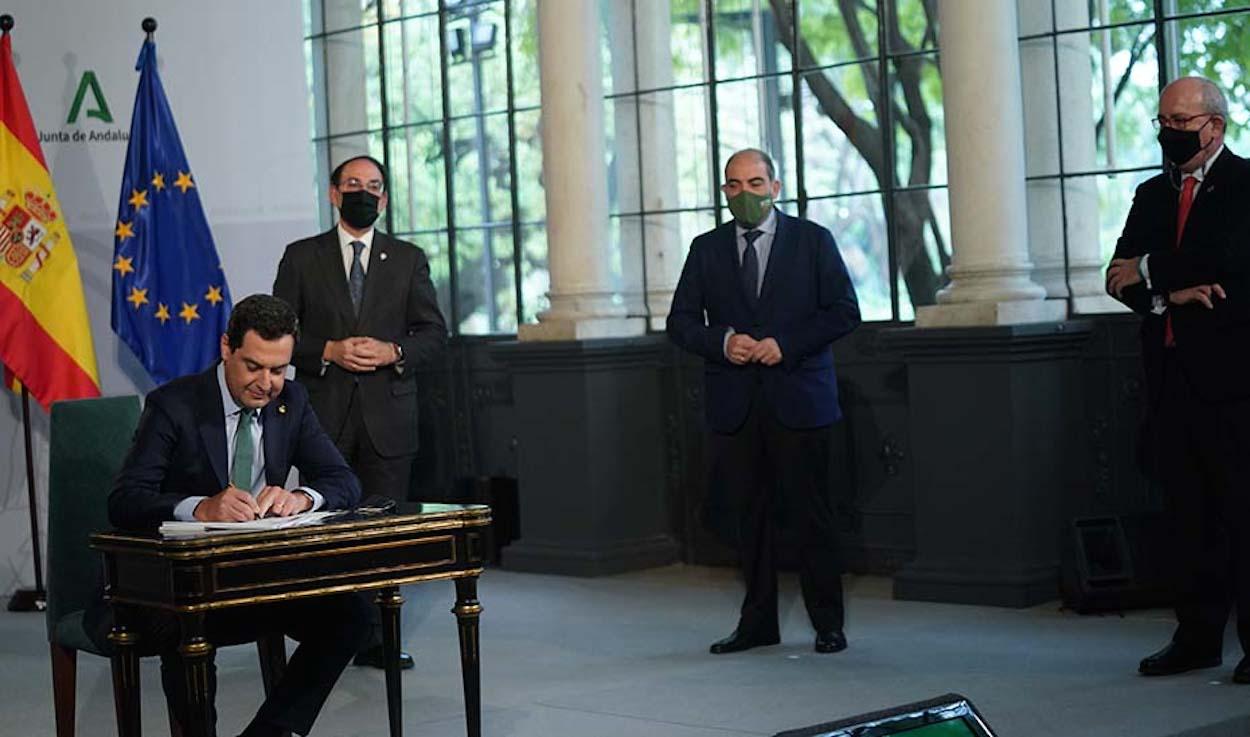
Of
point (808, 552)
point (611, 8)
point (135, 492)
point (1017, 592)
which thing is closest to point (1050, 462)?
point (1017, 592)

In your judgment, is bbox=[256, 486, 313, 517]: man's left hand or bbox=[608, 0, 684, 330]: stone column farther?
bbox=[608, 0, 684, 330]: stone column

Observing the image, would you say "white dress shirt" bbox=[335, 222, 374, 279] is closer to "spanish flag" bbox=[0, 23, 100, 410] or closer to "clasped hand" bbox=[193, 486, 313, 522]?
"spanish flag" bbox=[0, 23, 100, 410]

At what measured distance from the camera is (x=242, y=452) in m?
4.30

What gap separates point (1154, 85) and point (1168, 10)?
0.26 metres

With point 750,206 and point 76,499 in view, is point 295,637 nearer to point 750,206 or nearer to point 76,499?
point 76,499

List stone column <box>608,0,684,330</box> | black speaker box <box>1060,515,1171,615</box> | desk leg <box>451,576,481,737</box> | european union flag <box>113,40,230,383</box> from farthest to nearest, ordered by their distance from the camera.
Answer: stone column <box>608,0,684,330</box> < european union flag <box>113,40,230,383</box> < black speaker box <box>1060,515,1171,615</box> < desk leg <box>451,576,481,737</box>

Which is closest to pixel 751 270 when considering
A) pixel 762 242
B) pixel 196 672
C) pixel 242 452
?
pixel 762 242

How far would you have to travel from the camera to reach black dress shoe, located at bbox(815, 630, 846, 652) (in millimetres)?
5953

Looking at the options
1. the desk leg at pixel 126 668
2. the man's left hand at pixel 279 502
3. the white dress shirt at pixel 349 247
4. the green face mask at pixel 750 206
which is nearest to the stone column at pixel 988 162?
the green face mask at pixel 750 206

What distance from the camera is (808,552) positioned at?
5953 millimetres

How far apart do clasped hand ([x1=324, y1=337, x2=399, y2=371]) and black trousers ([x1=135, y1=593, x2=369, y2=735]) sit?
66.0 inches

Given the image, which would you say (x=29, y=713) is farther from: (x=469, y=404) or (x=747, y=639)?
(x=469, y=404)

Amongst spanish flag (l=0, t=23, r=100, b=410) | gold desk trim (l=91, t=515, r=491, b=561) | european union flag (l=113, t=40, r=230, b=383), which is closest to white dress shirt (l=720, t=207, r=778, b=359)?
gold desk trim (l=91, t=515, r=491, b=561)

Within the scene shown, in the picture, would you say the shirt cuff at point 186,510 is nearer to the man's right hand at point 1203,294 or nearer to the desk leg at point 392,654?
the desk leg at point 392,654
